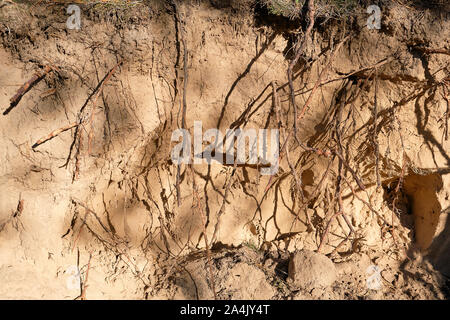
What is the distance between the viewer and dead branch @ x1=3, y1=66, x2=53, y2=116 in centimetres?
264

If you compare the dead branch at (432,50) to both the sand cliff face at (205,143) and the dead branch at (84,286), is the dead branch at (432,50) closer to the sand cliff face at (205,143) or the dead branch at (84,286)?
the sand cliff face at (205,143)

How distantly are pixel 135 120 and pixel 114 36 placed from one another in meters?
0.65

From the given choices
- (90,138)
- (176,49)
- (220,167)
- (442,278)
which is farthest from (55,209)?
(442,278)

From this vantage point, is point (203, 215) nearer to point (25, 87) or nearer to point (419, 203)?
point (25, 87)

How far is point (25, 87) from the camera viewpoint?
8.67ft

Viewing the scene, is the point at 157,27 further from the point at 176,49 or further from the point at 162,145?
the point at 162,145

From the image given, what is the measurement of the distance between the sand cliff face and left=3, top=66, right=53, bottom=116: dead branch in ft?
0.10

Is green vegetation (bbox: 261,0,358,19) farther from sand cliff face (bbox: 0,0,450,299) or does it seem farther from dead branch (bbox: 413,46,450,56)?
dead branch (bbox: 413,46,450,56)

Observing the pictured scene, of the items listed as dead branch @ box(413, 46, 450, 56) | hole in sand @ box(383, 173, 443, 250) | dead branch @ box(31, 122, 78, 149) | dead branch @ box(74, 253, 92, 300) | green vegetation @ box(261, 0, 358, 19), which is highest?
green vegetation @ box(261, 0, 358, 19)

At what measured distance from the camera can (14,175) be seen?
2691 mm

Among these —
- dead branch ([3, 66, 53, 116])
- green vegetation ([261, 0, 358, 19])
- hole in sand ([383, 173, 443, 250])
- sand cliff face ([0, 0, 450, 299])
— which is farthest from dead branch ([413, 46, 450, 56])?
dead branch ([3, 66, 53, 116])

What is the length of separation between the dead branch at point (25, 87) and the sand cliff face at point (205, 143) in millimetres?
31

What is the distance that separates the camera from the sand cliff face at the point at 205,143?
2.70 m

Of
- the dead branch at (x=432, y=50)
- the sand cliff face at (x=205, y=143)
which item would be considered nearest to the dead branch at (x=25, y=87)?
the sand cliff face at (x=205, y=143)
